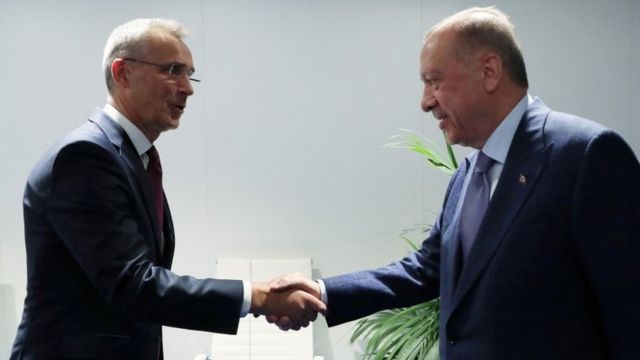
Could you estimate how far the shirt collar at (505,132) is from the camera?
5.24ft

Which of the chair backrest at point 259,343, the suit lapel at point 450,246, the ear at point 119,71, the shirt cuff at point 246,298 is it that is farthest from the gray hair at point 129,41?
the chair backrest at point 259,343

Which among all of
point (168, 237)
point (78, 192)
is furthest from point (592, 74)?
point (78, 192)

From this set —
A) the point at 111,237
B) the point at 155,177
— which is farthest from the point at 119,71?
the point at 111,237

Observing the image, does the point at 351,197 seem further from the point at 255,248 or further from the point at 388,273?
the point at 388,273

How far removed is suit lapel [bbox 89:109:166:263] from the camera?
1.78 metres

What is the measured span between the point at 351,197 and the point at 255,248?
25.0 inches

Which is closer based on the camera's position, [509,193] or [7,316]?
[509,193]

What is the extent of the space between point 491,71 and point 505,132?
5.6 inches

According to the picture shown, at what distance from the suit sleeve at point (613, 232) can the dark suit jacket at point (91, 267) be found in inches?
36.3

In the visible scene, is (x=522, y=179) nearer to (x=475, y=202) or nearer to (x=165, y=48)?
(x=475, y=202)

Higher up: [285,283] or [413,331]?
[285,283]

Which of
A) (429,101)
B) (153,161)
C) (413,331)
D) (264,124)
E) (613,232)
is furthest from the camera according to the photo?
(264,124)

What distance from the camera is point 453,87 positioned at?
1.67 m

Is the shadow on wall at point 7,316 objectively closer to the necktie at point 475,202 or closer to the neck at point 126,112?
the neck at point 126,112
